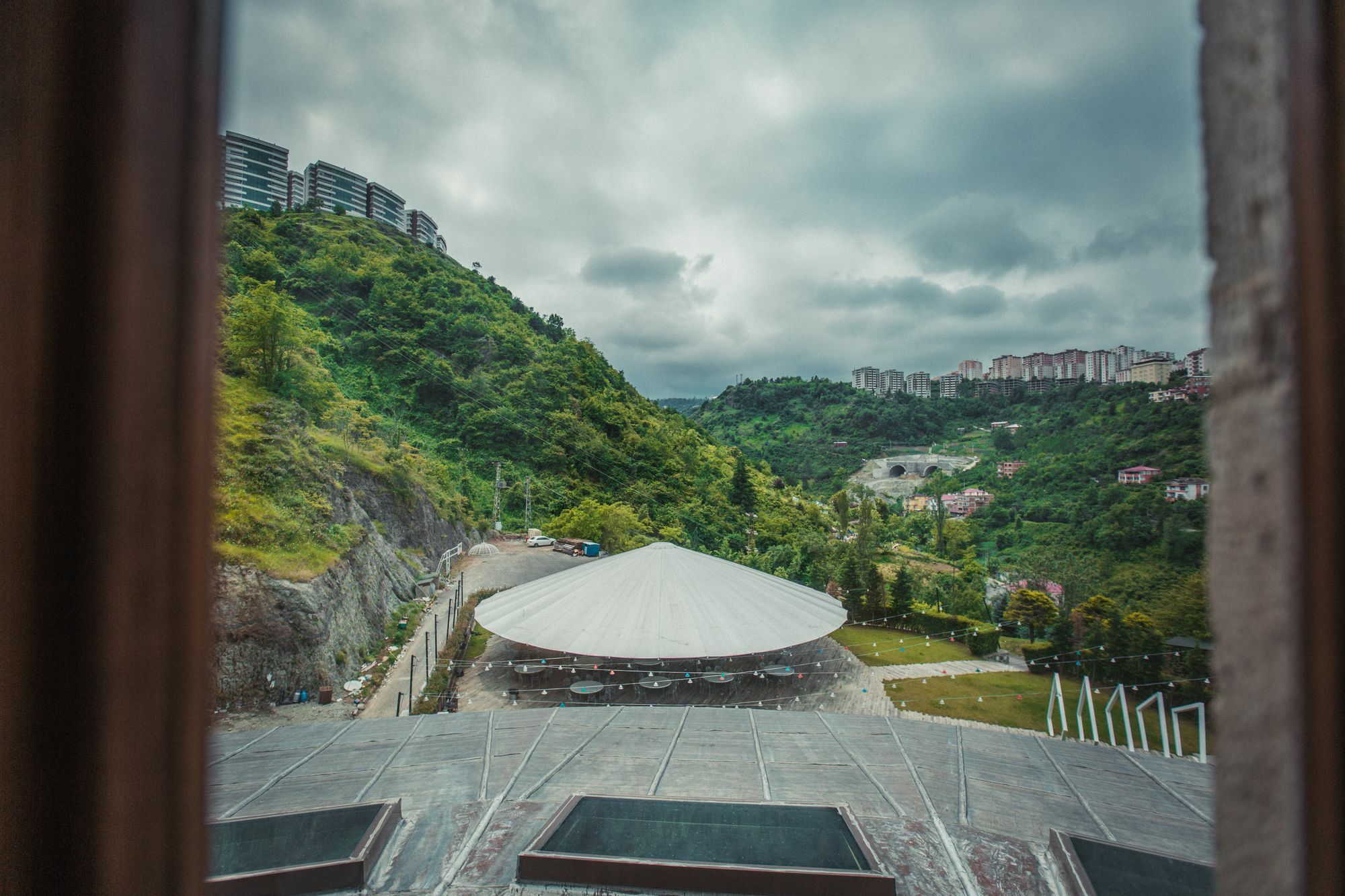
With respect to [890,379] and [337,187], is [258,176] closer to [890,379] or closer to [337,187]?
[337,187]

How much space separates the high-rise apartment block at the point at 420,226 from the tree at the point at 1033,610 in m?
50.5

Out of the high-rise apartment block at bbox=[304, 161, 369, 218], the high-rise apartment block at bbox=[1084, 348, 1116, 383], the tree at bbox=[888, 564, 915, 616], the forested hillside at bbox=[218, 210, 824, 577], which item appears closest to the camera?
the forested hillside at bbox=[218, 210, 824, 577]

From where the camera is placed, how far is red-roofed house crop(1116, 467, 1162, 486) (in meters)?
24.7

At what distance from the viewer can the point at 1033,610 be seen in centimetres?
1548

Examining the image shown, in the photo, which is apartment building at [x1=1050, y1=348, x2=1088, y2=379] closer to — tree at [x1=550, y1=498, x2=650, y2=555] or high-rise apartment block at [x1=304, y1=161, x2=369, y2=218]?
tree at [x1=550, y1=498, x2=650, y2=555]

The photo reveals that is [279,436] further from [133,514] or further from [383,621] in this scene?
[133,514]

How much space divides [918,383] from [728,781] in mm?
73663

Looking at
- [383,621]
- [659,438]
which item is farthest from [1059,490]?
[383,621]

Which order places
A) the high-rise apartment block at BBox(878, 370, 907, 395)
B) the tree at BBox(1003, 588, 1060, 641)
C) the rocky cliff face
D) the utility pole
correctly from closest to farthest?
the rocky cliff face → the tree at BBox(1003, 588, 1060, 641) → the utility pole → the high-rise apartment block at BBox(878, 370, 907, 395)

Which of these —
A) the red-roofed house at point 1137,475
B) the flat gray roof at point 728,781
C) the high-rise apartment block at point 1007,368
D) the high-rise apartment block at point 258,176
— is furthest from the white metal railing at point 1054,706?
the high-rise apartment block at point 1007,368

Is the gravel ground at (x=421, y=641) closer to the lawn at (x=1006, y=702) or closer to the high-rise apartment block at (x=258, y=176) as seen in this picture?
the lawn at (x=1006, y=702)

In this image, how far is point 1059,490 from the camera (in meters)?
30.2

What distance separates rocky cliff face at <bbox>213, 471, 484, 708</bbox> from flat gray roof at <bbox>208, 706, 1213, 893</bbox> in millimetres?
3767

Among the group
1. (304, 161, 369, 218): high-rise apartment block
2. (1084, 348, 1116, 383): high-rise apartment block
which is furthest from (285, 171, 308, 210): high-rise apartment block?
(1084, 348, 1116, 383): high-rise apartment block
